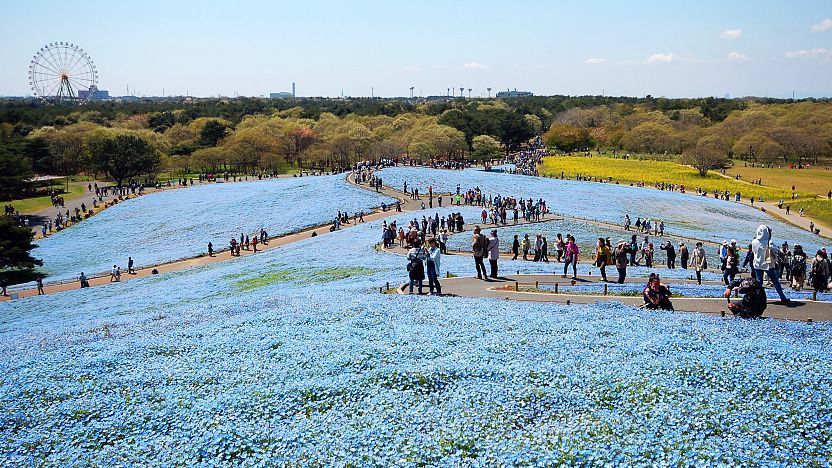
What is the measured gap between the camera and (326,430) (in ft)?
34.8

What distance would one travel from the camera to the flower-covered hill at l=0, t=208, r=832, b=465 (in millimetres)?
9953

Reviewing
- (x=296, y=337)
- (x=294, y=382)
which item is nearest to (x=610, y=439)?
(x=294, y=382)

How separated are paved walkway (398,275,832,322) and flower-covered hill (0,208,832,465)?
1.69 m

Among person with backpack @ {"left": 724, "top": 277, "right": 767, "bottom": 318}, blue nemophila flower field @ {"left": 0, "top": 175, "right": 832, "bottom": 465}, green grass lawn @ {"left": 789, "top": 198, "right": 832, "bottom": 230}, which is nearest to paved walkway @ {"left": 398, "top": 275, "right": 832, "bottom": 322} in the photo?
person with backpack @ {"left": 724, "top": 277, "right": 767, "bottom": 318}

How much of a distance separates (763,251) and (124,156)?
82330 millimetres

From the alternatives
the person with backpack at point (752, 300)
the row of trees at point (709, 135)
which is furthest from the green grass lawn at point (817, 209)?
the person with backpack at point (752, 300)

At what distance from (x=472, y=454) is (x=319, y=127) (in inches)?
4788

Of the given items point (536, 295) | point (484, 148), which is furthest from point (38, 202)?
point (536, 295)

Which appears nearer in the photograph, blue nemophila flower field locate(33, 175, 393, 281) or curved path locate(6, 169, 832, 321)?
curved path locate(6, 169, 832, 321)

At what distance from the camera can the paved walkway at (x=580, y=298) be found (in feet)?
57.5

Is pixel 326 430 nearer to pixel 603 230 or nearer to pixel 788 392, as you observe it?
pixel 788 392

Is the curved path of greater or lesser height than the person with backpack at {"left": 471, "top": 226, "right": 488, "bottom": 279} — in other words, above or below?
below

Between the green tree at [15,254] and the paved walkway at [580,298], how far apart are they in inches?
1210

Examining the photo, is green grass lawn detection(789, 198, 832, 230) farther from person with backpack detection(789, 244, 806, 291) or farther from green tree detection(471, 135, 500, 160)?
person with backpack detection(789, 244, 806, 291)
